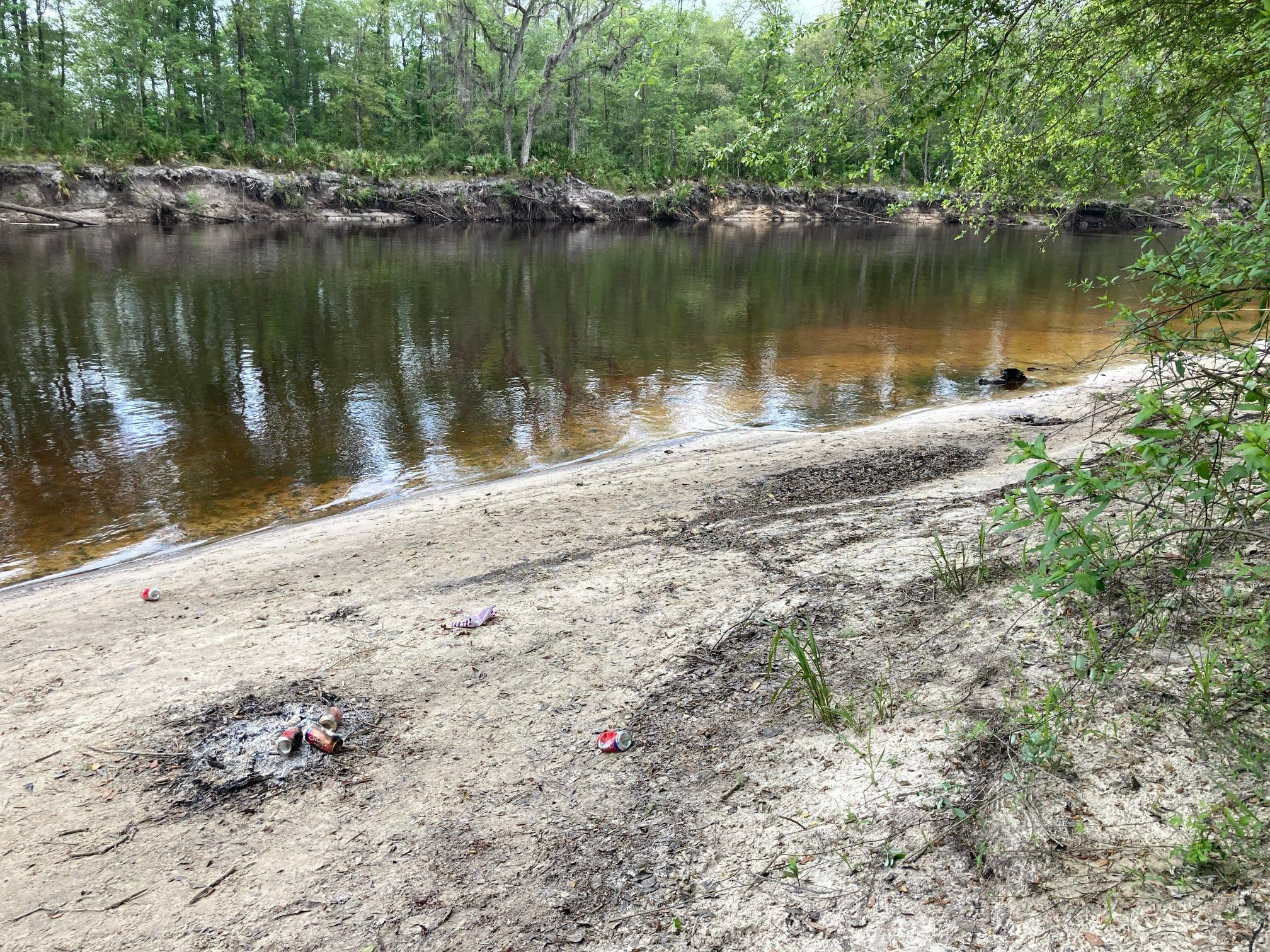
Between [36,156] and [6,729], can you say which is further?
[36,156]

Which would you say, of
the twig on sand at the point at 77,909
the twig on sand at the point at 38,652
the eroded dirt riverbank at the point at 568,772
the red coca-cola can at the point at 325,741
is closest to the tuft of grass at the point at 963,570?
the eroded dirt riverbank at the point at 568,772

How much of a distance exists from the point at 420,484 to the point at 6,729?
5350 millimetres

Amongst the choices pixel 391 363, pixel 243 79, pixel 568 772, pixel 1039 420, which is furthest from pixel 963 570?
pixel 243 79

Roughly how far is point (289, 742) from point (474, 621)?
1.36 metres

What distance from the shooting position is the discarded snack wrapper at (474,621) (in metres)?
4.78

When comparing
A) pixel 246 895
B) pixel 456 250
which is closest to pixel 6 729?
pixel 246 895

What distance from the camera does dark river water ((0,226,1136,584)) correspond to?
29.1 feet

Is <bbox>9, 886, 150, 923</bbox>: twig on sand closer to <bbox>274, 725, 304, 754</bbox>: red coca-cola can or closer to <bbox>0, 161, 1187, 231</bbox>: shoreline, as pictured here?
<bbox>274, 725, 304, 754</bbox>: red coca-cola can

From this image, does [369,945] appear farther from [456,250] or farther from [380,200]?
[380,200]

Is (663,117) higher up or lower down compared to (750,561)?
higher up

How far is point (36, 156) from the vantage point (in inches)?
1505

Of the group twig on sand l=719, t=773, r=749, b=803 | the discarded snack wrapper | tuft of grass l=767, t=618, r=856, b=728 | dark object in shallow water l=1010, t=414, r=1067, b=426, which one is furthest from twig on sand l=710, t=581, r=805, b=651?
dark object in shallow water l=1010, t=414, r=1067, b=426

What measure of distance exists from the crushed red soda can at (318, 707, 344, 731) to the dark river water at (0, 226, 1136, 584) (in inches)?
183

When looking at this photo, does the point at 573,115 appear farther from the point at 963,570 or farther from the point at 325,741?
the point at 325,741
